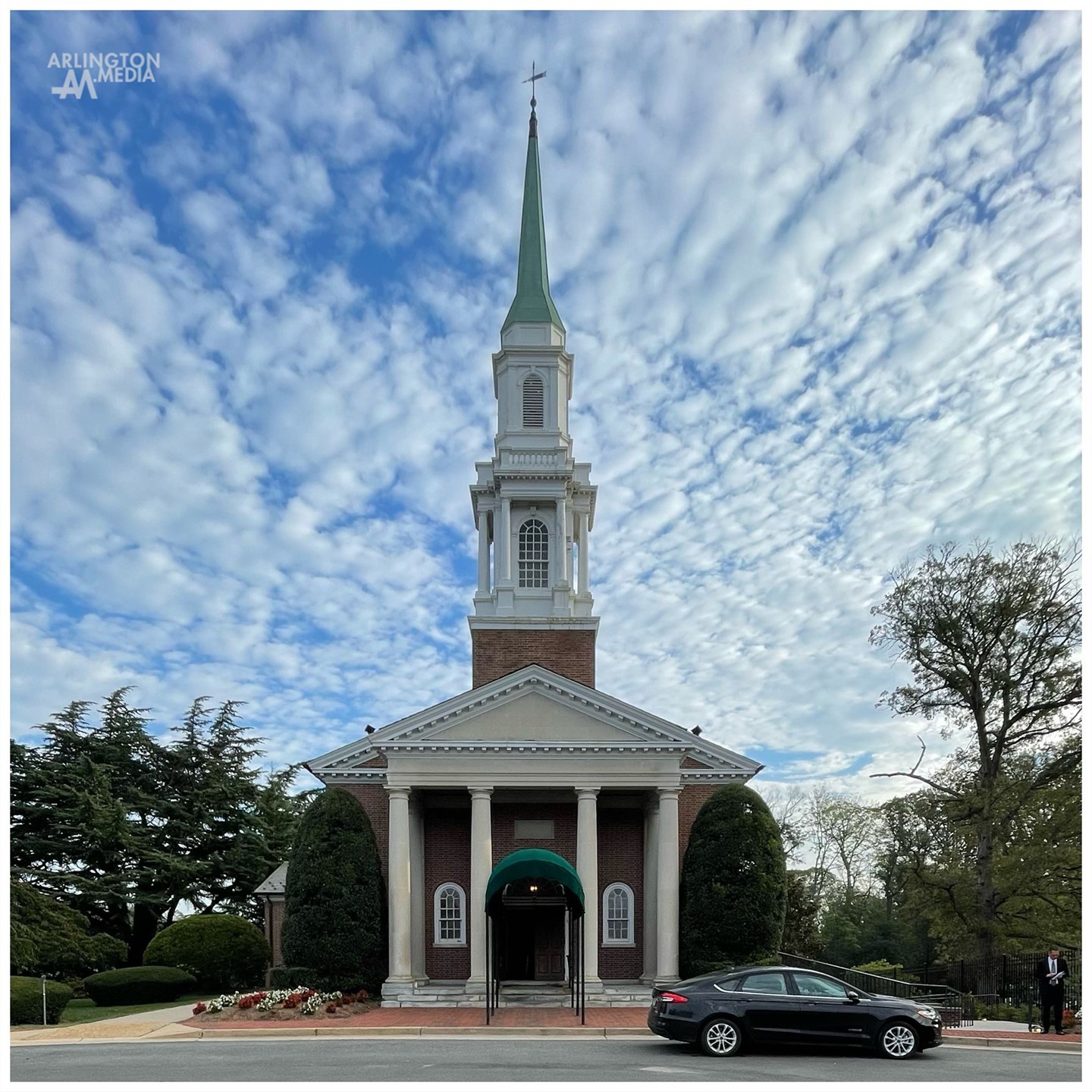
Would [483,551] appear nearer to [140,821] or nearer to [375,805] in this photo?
[375,805]

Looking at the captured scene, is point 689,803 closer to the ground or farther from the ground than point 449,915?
farther from the ground

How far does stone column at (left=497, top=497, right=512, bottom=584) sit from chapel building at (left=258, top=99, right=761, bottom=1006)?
6 cm

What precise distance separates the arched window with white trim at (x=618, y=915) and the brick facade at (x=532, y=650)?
24.3ft

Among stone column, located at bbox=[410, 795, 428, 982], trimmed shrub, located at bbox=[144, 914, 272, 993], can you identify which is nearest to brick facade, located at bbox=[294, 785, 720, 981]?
stone column, located at bbox=[410, 795, 428, 982]

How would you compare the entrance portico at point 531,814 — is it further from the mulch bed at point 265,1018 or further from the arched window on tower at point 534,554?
the arched window on tower at point 534,554

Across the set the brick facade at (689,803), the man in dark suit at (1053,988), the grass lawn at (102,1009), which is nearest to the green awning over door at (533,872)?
the brick facade at (689,803)

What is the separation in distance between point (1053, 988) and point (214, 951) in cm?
2881

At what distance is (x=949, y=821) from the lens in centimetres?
3391

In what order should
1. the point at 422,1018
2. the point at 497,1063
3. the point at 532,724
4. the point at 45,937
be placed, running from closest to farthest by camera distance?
the point at 497,1063, the point at 422,1018, the point at 532,724, the point at 45,937

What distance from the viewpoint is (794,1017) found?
17.7 metres

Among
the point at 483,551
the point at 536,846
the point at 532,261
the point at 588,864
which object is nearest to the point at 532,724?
the point at 588,864

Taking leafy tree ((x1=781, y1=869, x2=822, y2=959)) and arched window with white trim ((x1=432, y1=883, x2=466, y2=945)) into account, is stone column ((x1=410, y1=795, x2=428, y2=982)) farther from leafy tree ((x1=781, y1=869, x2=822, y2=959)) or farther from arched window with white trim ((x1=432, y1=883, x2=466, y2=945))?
leafy tree ((x1=781, y1=869, x2=822, y2=959))

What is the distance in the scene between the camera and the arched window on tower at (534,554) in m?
39.8

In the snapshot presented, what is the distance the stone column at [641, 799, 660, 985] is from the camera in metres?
31.6
